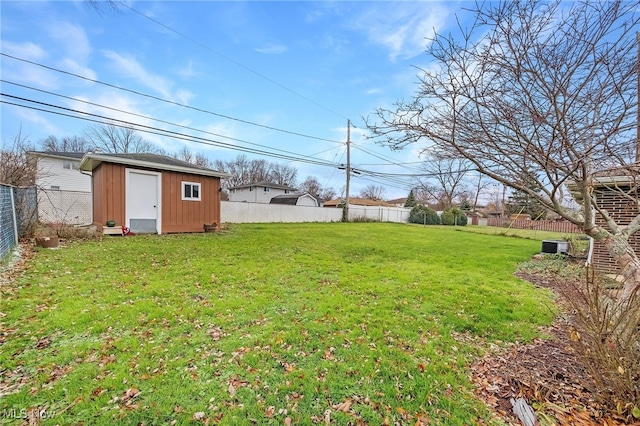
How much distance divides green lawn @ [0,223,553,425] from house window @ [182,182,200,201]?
493 cm

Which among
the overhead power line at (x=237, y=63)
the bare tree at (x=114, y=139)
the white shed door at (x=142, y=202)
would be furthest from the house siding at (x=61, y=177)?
the overhead power line at (x=237, y=63)

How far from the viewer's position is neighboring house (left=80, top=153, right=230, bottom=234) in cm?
885

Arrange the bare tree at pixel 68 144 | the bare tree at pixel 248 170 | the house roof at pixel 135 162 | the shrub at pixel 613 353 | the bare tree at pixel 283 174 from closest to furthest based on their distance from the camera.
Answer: the shrub at pixel 613 353, the house roof at pixel 135 162, the bare tree at pixel 68 144, the bare tree at pixel 248 170, the bare tree at pixel 283 174

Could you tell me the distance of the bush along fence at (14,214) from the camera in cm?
534

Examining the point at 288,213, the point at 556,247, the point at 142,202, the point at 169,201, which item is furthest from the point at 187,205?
the point at 556,247

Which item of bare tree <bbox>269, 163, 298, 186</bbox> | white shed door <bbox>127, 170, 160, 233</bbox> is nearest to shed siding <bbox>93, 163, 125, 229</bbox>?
white shed door <bbox>127, 170, 160, 233</bbox>

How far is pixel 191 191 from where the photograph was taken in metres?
10.6

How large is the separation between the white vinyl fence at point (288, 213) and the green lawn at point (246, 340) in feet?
38.6

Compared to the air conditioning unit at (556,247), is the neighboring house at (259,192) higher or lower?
higher

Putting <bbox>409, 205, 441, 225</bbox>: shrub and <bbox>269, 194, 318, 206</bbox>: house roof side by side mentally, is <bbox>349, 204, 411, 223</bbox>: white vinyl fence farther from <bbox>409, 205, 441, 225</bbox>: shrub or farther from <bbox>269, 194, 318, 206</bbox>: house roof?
<bbox>269, 194, 318, 206</bbox>: house roof

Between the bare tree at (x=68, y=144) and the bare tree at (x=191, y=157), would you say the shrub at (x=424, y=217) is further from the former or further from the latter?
the bare tree at (x=68, y=144)

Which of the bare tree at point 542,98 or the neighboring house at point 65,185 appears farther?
the neighboring house at point 65,185

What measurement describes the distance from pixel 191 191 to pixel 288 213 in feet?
33.8

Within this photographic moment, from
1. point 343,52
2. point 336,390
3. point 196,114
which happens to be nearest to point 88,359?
point 336,390
